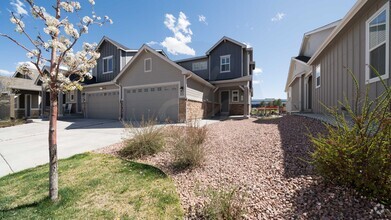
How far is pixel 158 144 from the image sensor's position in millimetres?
4996

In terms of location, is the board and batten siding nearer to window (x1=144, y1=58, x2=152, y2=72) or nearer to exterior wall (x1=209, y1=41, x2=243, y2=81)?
exterior wall (x1=209, y1=41, x2=243, y2=81)

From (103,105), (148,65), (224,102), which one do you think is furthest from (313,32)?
(103,105)

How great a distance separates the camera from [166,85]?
1248 centimetres

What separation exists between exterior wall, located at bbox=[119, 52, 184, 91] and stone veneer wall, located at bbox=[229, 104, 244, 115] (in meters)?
7.06

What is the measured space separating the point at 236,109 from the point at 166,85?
7602mm

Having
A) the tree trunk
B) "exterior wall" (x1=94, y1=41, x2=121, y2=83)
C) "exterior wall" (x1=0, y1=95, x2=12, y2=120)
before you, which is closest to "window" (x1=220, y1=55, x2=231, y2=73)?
"exterior wall" (x1=94, y1=41, x2=121, y2=83)

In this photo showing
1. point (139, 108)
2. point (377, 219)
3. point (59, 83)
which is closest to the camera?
point (377, 219)

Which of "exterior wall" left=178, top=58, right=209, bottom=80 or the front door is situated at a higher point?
"exterior wall" left=178, top=58, right=209, bottom=80

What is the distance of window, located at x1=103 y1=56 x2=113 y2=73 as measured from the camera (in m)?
17.3

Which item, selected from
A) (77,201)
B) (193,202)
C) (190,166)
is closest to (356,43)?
(190,166)

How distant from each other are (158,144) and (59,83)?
295cm

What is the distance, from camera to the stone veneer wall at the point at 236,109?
652 inches

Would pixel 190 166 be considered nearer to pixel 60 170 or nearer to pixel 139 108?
pixel 60 170

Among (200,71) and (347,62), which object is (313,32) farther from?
(200,71)
